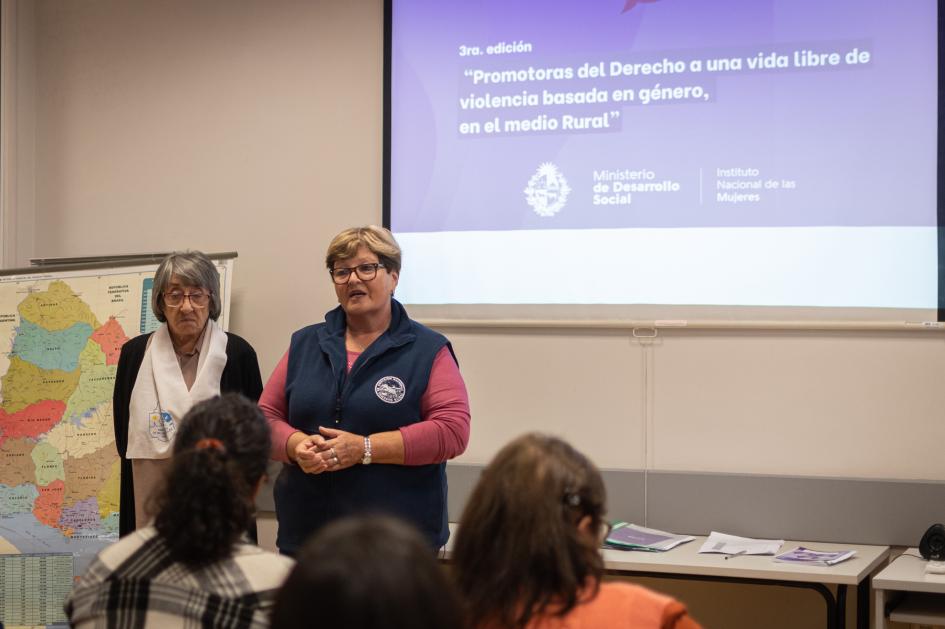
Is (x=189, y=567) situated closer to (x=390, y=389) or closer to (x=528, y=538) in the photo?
(x=528, y=538)

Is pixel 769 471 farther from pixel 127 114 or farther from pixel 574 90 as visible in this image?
pixel 127 114

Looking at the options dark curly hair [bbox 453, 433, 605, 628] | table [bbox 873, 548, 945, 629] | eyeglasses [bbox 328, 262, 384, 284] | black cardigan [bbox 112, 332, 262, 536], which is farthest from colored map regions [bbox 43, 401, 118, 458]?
dark curly hair [bbox 453, 433, 605, 628]

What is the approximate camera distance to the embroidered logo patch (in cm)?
266

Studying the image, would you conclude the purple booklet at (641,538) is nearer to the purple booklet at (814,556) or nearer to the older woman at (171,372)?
the purple booklet at (814,556)

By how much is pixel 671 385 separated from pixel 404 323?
4.06 feet

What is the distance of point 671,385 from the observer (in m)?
3.61

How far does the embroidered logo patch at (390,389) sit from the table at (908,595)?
1.43 meters

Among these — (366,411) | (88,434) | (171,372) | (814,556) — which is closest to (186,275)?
(171,372)

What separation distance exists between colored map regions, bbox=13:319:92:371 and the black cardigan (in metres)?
0.88

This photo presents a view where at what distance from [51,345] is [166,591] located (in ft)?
9.50

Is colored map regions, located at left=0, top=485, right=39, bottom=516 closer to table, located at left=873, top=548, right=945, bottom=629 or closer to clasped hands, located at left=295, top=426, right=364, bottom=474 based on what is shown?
clasped hands, located at left=295, top=426, right=364, bottom=474

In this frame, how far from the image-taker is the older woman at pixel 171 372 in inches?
121

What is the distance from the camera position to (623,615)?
1.32m

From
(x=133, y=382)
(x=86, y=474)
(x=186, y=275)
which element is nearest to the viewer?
(x=186, y=275)
